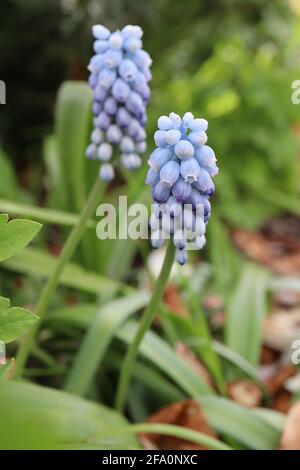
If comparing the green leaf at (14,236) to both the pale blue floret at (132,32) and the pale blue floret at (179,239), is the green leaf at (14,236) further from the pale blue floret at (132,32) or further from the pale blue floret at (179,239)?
the pale blue floret at (132,32)

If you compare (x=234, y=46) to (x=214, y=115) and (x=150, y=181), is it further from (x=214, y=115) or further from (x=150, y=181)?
(x=150, y=181)

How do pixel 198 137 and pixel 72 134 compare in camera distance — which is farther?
pixel 72 134

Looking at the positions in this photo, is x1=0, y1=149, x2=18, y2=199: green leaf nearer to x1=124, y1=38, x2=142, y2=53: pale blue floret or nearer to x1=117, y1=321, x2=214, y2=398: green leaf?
x1=117, y1=321, x2=214, y2=398: green leaf

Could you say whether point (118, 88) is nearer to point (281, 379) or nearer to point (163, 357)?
point (163, 357)

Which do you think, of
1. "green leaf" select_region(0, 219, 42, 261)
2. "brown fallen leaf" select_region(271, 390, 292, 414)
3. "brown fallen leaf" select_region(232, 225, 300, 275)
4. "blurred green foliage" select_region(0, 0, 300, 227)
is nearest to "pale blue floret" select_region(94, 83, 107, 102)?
"green leaf" select_region(0, 219, 42, 261)

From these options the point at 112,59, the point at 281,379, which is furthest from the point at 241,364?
the point at 112,59

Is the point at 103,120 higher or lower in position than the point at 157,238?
higher

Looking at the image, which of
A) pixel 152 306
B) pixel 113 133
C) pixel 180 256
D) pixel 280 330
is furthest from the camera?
pixel 280 330
